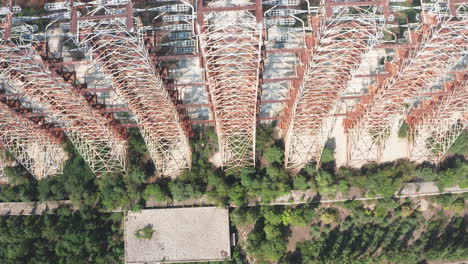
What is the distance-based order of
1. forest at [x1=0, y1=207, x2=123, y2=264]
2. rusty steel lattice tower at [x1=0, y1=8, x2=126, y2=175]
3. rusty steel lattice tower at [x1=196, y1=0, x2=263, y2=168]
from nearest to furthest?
1. rusty steel lattice tower at [x1=196, y1=0, x2=263, y2=168]
2. rusty steel lattice tower at [x1=0, y1=8, x2=126, y2=175]
3. forest at [x1=0, y1=207, x2=123, y2=264]

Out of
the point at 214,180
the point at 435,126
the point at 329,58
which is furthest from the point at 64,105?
the point at 435,126

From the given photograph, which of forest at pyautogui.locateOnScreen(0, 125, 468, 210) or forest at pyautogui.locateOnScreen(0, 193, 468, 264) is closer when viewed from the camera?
forest at pyautogui.locateOnScreen(0, 193, 468, 264)

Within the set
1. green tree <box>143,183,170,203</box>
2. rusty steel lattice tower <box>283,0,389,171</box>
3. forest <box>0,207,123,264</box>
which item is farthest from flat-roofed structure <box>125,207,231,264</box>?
rusty steel lattice tower <box>283,0,389,171</box>

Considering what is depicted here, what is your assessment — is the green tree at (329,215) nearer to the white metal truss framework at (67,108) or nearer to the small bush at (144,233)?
the small bush at (144,233)

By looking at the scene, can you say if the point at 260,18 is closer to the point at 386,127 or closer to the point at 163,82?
the point at 163,82

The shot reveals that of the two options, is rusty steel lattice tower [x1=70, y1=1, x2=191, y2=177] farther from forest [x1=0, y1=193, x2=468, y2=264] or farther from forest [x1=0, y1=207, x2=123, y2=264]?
forest [x1=0, y1=193, x2=468, y2=264]

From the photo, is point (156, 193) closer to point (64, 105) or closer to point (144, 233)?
point (144, 233)

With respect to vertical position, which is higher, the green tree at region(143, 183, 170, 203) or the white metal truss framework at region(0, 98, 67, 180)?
the white metal truss framework at region(0, 98, 67, 180)
